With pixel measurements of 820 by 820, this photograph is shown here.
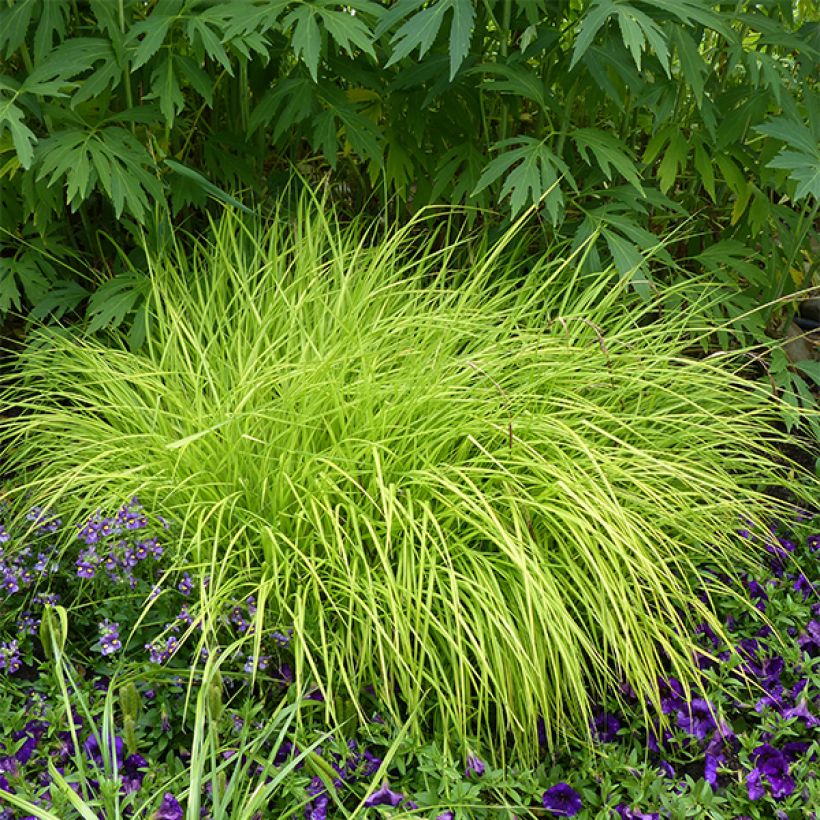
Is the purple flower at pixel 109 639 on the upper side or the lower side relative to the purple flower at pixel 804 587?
lower

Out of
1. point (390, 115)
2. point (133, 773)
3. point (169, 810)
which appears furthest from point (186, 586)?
point (390, 115)

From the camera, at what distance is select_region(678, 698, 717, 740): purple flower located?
2.02 m

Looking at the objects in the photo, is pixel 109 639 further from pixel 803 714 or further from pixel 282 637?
pixel 803 714

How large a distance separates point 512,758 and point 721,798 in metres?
0.40

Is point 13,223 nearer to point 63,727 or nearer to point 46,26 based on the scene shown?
point 46,26

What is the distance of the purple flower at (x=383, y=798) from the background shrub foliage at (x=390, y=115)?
1.42 meters

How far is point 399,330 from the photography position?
241 cm

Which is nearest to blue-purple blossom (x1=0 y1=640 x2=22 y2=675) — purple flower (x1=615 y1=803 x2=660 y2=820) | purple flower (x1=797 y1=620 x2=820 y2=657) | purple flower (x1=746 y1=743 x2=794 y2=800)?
purple flower (x1=615 y1=803 x2=660 y2=820)

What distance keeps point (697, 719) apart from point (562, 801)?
1.32ft

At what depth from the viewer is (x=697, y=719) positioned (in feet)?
6.75

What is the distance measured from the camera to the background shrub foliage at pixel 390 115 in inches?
93.8

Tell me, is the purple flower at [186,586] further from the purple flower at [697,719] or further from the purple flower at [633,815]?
the purple flower at [697,719]

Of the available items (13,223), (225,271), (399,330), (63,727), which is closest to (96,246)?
(13,223)

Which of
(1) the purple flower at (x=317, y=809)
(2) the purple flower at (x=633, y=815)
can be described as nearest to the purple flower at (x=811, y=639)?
(2) the purple flower at (x=633, y=815)
